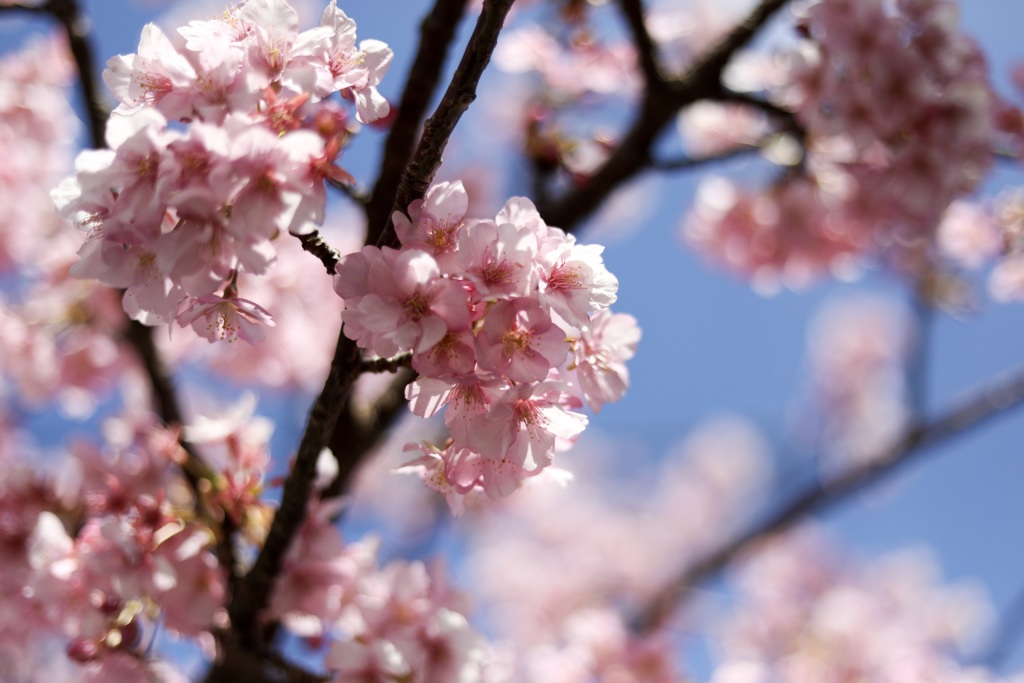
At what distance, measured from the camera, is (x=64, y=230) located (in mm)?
3373

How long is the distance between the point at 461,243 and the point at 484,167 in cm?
363

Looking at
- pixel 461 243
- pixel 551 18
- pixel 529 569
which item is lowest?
pixel 529 569

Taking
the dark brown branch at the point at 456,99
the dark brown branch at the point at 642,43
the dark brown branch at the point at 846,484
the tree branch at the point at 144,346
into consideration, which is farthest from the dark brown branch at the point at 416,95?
the dark brown branch at the point at 846,484

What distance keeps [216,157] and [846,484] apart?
4.66 meters

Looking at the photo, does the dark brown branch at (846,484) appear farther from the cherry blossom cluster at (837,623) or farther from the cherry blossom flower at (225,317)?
the cherry blossom flower at (225,317)

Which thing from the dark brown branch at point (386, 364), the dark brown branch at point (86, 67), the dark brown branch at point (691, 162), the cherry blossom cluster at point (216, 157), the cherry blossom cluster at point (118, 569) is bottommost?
the cherry blossom cluster at point (118, 569)

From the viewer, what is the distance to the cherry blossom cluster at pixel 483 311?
106 cm

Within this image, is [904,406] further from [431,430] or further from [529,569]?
[529,569]

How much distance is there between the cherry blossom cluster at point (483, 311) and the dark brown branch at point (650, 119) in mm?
1635

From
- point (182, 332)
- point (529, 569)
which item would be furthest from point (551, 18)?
point (529, 569)

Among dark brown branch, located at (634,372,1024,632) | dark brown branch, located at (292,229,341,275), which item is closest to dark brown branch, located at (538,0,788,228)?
dark brown branch, located at (292,229,341,275)

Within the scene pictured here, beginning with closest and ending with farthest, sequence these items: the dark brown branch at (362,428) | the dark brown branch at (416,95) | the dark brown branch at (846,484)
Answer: the dark brown branch at (416,95) → the dark brown branch at (362,428) → the dark brown branch at (846,484)

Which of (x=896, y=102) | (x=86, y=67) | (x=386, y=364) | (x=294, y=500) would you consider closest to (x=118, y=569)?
(x=294, y=500)

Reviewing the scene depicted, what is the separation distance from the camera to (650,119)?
2.75 metres
